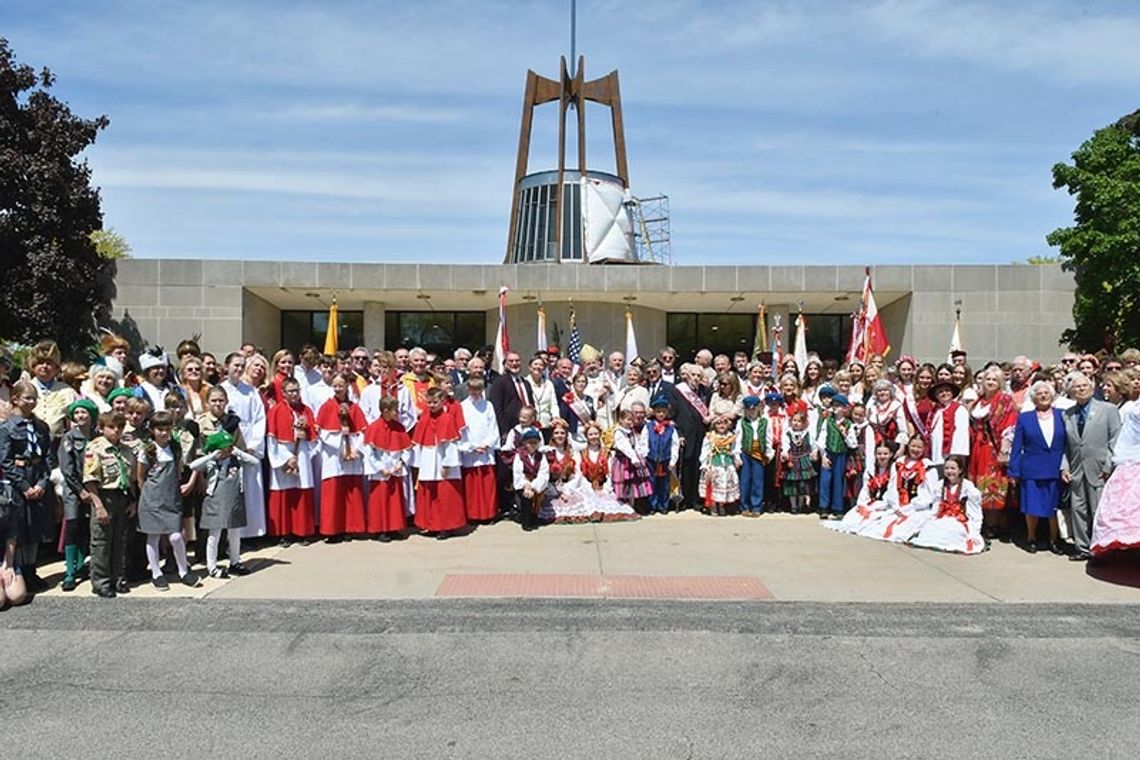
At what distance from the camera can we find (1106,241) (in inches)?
844

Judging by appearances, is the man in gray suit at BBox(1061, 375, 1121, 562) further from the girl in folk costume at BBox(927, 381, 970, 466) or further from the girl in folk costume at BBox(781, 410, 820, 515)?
the girl in folk costume at BBox(781, 410, 820, 515)

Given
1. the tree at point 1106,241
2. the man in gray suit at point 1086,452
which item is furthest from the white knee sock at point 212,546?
the tree at point 1106,241

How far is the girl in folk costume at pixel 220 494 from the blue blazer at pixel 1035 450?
21.5 ft

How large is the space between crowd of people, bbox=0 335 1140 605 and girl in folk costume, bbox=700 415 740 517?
0.03 metres

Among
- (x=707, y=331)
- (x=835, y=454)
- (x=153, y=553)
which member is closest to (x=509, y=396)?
(x=835, y=454)

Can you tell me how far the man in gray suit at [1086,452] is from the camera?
748 centimetres

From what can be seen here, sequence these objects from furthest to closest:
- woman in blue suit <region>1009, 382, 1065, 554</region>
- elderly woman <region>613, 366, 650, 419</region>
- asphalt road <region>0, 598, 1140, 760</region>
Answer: elderly woman <region>613, 366, 650, 419</region>, woman in blue suit <region>1009, 382, 1065, 554</region>, asphalt road <region>0, 598, 1140, 760</region>

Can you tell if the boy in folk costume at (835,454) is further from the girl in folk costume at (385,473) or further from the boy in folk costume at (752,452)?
the girl in folk costume at (385,473)

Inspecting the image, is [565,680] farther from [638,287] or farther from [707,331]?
[707,331]

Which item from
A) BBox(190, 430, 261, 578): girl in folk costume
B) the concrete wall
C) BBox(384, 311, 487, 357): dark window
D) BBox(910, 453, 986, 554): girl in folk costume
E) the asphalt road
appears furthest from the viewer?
BBox(384, 311, 487, 357): dark window

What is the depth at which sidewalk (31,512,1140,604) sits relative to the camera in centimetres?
654

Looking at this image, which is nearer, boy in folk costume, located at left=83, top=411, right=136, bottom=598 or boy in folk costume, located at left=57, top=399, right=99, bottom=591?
boy in folk costume, located at left=83, top=411, right=136, bottom=598

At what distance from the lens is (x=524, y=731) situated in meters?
4.03

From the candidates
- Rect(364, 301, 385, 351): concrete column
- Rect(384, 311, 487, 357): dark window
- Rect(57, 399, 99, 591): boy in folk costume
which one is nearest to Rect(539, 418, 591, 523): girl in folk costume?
Rect(57, 399, 99, 591): boy in folk costume
